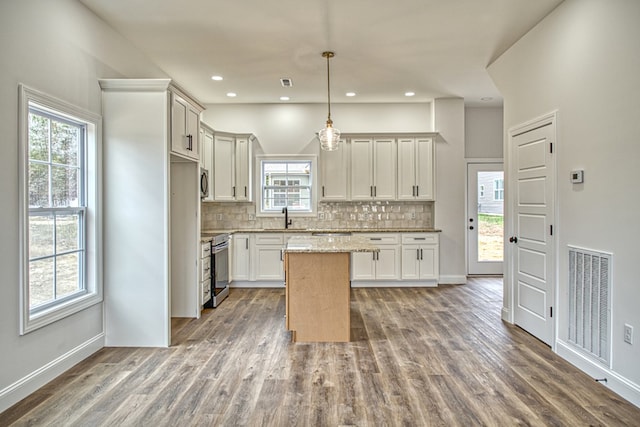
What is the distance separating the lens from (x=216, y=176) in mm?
5801

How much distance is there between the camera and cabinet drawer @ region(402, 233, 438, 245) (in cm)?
585

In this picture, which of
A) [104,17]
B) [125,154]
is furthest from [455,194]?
[104,17]

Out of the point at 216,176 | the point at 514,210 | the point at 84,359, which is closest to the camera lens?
the point at 84,359

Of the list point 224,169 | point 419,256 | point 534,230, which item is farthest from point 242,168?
point 534,230

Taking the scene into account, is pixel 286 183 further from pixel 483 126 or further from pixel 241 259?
pixel 483 126

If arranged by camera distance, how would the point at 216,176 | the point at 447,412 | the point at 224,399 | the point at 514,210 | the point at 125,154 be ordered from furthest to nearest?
1. the point at 216,176
2. the point at 514,210
3. the point at 125,154
4. the point at 224,399
5. the point at 447,412

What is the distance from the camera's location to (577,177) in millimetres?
2980

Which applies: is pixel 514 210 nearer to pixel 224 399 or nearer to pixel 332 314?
pixel 332 314

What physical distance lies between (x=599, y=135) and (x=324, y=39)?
262cm

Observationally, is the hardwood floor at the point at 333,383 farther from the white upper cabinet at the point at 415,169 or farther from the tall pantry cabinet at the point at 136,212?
the white upper cabinet at the point at 415,169

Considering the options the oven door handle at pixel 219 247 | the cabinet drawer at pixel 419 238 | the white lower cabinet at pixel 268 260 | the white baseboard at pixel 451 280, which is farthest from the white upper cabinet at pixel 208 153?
the white baseboard at pixel 451 280

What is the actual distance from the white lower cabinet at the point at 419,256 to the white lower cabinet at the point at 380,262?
13 cm

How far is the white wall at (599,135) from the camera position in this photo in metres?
2.46

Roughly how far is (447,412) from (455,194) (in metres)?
4.35
